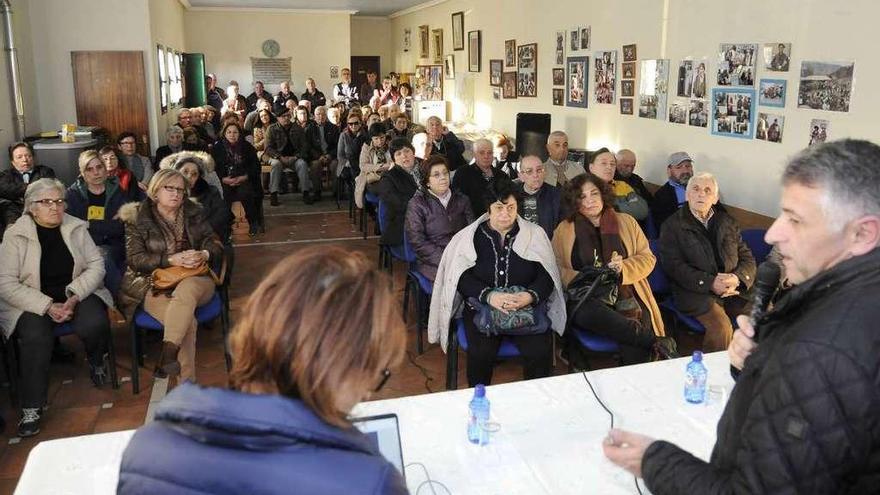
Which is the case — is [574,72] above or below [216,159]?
above

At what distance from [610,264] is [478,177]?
2.42m

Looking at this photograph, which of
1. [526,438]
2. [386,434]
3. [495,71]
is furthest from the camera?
[495,71]

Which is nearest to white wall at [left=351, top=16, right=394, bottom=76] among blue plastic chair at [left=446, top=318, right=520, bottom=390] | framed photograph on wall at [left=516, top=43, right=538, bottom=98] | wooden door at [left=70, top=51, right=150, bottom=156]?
framed photograph on wall at [left=516, top=43, right=538, bottom=98]

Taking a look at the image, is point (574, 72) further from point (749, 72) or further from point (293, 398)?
point (293, 398)

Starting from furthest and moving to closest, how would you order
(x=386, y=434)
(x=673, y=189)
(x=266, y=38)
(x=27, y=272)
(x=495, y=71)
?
(x=266, y=38) → (x=495, y=71) → (x=673, y=189) → (x=27, y=272) → (x=386, y=434)

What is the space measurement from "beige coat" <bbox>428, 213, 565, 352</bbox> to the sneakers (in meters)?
1.95

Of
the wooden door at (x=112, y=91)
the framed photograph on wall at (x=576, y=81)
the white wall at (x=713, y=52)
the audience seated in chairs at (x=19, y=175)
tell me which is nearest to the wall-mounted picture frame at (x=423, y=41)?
the white wall at (x=713, y=52)

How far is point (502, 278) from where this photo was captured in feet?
11.6

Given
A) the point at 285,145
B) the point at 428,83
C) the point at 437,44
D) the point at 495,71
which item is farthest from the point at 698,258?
the point at 428,83

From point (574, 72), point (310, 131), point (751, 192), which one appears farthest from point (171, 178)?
point (310, 131)

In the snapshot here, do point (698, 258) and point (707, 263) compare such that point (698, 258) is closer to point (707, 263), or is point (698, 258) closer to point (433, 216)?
point (707, 263)

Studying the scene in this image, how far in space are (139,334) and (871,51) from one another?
178 inches

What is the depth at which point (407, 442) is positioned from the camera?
196cm

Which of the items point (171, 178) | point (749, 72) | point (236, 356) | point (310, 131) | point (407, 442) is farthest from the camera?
point (310, 131)
